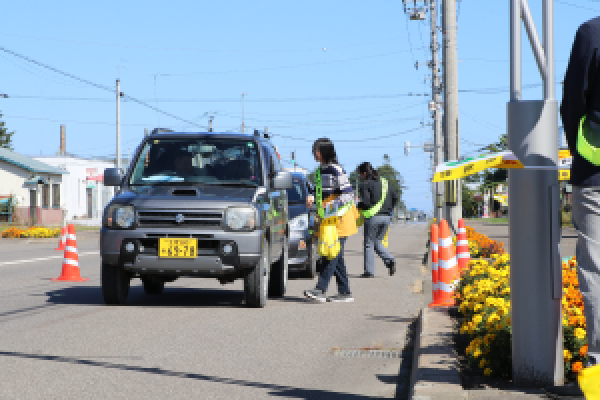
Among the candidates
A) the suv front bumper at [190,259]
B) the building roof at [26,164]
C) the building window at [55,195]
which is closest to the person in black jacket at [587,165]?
the suv front bumper at [190,259]

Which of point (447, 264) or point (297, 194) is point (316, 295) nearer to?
point (447, 264)

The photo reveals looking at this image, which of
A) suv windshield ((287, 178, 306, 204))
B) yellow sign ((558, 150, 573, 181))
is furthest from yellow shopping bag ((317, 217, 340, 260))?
suv windshield ((287, 178, 306, 204))

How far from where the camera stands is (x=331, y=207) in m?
10.3

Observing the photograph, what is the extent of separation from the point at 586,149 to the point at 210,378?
3198 mm

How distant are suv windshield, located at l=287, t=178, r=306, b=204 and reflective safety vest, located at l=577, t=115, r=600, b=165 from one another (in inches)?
404

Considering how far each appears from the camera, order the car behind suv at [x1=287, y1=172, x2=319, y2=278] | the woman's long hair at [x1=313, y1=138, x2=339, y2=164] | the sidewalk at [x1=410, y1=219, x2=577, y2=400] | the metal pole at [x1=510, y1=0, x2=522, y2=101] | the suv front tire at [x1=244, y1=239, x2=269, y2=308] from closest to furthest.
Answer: the sidewalk at [x1=410, y1=219, x2=577, y2=400]
the metal pole at [x1=510, y1=0, x2=522, y2=101]
the suv front tire at [x1=244, y1=239, x2=269, y2=308]
the woman's long hair at [x1=313, y1=138, x2=339, y2=164]
the car behind suv at [x1=287, y1=172, x2=319, y2=278]

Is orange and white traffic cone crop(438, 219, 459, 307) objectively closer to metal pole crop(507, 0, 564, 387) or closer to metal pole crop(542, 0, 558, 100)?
metal pole crop(507, 0, 564, 387)

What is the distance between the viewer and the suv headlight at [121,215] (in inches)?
368

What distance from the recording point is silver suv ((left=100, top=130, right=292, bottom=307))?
920 cm

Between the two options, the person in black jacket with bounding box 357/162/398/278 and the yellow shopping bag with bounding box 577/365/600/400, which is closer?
the yellow shopping bag with bounding box 577/365/600/400

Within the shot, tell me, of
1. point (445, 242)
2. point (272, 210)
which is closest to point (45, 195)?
point (272, 210)

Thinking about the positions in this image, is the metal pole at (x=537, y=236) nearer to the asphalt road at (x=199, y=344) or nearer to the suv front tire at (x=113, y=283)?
the asphalt road at (x=199, y=344)

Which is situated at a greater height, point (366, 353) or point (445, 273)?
point (445, 273)

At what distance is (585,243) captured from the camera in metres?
4.02
